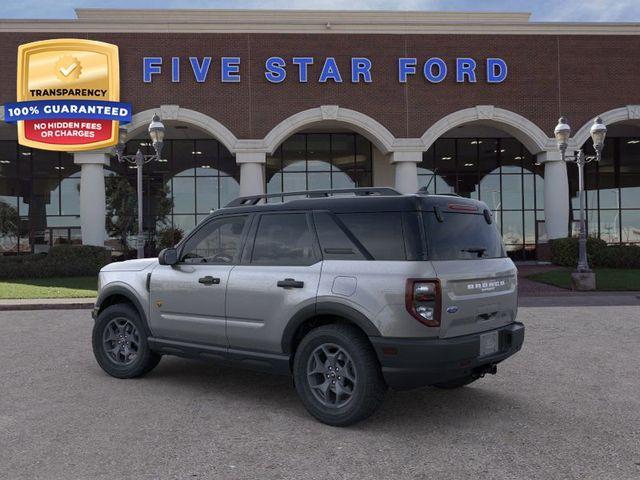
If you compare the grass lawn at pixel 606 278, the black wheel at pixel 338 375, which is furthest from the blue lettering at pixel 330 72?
the black wheel at pixel 338 375

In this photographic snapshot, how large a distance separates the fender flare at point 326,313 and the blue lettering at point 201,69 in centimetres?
1972

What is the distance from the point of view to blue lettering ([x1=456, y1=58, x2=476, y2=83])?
2302 centimetres

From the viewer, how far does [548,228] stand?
23.9 metres

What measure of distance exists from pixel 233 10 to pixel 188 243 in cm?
2464

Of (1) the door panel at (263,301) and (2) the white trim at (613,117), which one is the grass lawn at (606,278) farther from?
(1) the door panel at (263,301)

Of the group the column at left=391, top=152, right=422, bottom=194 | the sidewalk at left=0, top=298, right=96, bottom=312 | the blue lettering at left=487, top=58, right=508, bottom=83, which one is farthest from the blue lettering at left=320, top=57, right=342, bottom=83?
the sidewalk at left=0, top=298, right=96, bottom=312

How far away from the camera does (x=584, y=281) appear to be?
16.0 m

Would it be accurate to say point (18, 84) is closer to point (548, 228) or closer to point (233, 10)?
point (233, 10)

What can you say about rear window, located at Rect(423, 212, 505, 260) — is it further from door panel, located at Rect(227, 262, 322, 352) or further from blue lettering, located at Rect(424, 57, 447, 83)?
blue lettering, located at Rect(424, 57, 447, 83)

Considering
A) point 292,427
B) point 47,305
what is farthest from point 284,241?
point 47,305

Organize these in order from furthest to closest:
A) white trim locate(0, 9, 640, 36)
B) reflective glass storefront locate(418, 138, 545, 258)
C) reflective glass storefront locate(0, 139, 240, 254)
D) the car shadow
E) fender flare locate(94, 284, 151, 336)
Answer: reflective glass storefront locate(418, 138, 545, 258) → reflective glass storefront locate(0, 139, 240, 254) → white trim locate(0, 9, 640, 36) → fender flare locate(94, 284, 151, 336) → the car shadow

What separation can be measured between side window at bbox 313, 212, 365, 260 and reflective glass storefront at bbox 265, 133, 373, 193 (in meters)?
23.2

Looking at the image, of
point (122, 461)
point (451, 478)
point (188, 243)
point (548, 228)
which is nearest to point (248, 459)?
point (122, 461)

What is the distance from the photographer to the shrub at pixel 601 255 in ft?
70.5
